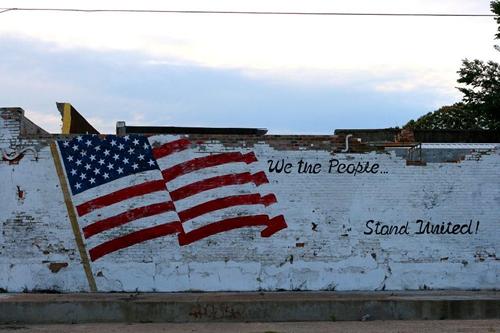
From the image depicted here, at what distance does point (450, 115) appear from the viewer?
46.9m

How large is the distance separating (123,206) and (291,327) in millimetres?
4210

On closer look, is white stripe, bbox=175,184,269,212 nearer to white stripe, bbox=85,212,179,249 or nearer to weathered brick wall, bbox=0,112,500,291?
weathered brick wall, bbox=0,112,500,291

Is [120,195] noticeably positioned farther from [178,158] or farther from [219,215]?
[219,215]

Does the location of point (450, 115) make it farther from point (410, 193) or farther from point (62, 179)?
point (62, 179)

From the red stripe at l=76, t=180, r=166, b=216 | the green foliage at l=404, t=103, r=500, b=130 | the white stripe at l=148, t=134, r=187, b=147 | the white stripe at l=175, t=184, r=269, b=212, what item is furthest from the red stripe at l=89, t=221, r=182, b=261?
the green foliage at l=404, t=103, r=500, b=130

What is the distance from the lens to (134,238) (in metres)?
12.6

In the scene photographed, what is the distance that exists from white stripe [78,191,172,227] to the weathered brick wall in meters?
0.26

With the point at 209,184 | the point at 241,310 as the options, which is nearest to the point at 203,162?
the point at 209,184

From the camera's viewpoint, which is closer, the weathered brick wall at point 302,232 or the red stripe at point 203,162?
the weathered brick wall at point 302,232

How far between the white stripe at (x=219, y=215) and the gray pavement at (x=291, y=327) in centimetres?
224

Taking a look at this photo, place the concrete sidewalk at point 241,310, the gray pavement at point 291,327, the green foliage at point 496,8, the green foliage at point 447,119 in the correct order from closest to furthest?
the gray pavement at point 291,327
the concrete sidewalk at point 241,310
the green foliage at point 496,8
the green foliage at point 447,119

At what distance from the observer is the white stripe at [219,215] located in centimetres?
1267

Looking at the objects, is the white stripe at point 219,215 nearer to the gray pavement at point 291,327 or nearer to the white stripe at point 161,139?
the white stripe at point 161,139

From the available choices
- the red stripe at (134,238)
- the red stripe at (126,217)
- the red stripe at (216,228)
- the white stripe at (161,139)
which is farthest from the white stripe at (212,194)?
the white stripe at (161,139)
